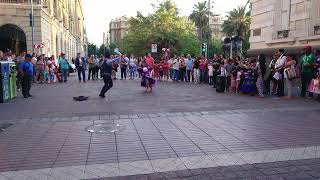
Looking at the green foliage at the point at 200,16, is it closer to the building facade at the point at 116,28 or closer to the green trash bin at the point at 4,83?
the green trash bin at the point at 4,83

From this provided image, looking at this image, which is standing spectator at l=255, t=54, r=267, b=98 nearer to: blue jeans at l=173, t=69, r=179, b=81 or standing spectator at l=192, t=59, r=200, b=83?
standing spectator at l=192, t=59, r=200, b=83

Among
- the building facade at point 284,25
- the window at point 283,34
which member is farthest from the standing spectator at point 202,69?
the window at point 283,34

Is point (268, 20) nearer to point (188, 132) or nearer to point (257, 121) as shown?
point (257, 121)

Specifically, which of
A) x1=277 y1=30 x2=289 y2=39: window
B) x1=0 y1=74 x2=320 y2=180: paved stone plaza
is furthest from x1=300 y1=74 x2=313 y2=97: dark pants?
x1=277 y1=30 x2=289 y2=39: window

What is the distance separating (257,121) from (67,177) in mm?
5179

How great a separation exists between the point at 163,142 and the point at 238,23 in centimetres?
6514

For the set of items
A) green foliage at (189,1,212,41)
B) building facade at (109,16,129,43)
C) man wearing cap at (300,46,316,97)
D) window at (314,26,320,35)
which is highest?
building facade at (109,16,129,43)

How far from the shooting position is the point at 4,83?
43.9 feet

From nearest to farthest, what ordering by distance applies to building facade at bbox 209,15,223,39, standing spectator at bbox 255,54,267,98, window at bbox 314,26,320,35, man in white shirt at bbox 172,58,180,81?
standing spectator at bbox 255,54,267,98 < window at bbox 314,26,320,35 < man in white shirt at bbox 172,58,180,81 < building facade at bbox 209,15,223,39

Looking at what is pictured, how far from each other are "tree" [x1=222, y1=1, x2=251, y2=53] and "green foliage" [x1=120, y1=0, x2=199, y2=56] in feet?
51.4

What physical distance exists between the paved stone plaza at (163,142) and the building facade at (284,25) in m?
4.77

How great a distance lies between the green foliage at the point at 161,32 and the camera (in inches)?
2116

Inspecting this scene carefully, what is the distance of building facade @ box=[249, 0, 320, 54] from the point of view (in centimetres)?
1547

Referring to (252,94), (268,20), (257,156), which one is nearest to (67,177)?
(257,156)
